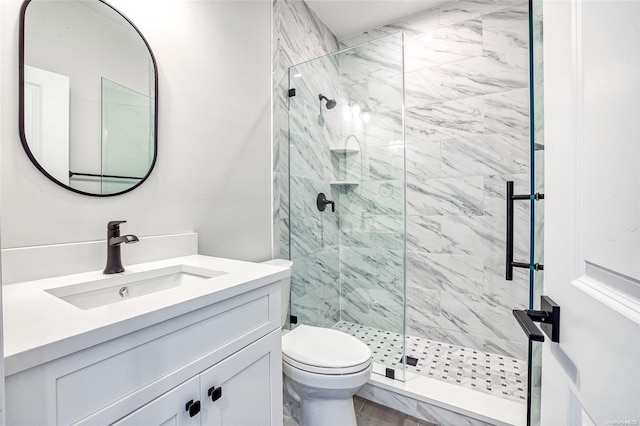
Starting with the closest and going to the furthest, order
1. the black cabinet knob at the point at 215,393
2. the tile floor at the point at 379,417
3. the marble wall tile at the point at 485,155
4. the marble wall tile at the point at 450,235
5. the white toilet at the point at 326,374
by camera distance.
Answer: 1. the black cabinet knob at the point at 215,393
2. the white toilet at the point at 326,374
3. the tile floor at the point at 379,417
4. the marble wall tile at the point at 485,155
5. the marble wall tile at the point at 450,235

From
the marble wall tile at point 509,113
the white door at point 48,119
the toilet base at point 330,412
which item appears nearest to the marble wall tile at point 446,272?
the marble wall tile at point 509,113

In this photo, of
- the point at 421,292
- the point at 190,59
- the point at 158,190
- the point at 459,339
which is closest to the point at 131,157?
the point at 158,190

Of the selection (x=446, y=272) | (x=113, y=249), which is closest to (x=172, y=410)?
(x=113, y=249)

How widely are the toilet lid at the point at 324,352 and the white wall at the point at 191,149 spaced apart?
0.55 meters

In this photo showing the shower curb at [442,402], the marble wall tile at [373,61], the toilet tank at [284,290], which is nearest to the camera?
the shower curb at [442,402]

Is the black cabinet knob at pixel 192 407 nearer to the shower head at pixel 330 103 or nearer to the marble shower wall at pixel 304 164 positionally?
the marble shower wall at pixel 304 164

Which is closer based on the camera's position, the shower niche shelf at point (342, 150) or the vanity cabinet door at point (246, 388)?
the vanity cabinet door at point (246, 388)

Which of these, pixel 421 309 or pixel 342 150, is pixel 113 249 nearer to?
pixel 342 150

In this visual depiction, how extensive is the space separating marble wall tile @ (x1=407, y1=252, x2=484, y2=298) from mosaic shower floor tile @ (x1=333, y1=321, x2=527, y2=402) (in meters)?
0.46

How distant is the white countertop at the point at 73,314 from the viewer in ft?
1.55

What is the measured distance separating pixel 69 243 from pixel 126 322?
595 mm

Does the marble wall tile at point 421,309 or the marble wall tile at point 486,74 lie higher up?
the marble wall tile at point 486,74

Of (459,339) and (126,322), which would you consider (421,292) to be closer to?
(459,339)

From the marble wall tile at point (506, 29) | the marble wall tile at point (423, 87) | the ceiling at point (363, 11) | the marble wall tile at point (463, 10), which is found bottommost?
the marble wall tile at point (423, 87)
